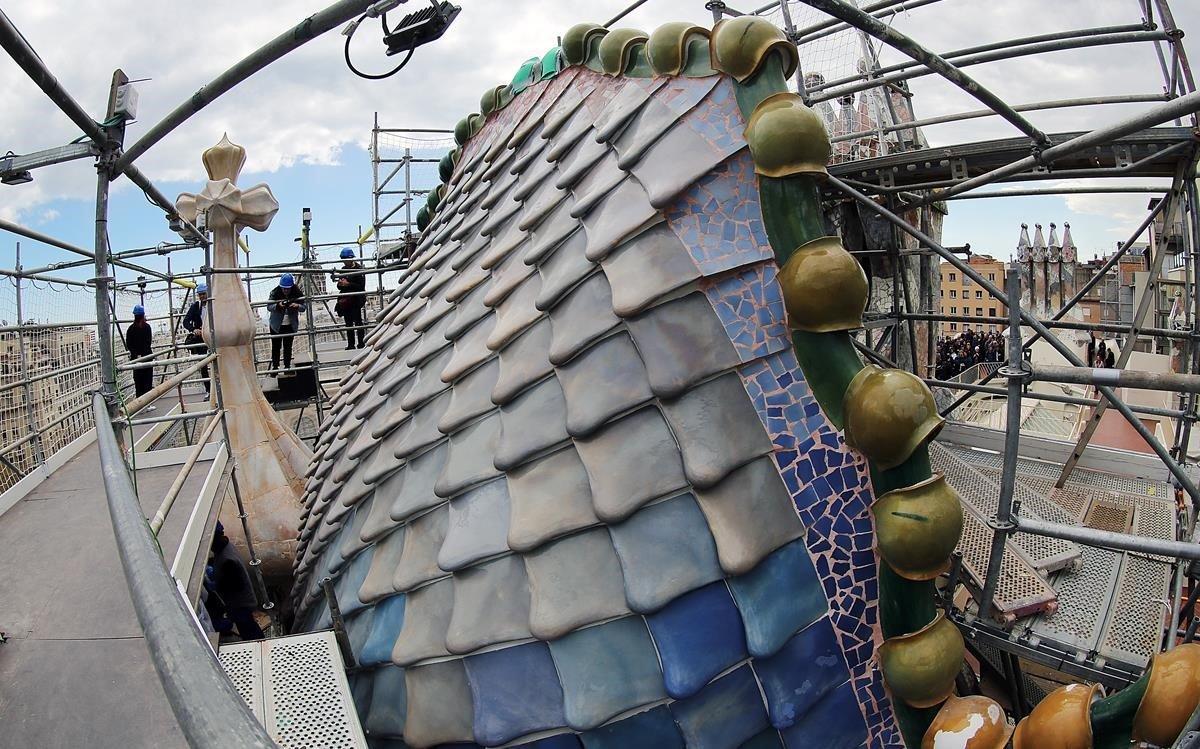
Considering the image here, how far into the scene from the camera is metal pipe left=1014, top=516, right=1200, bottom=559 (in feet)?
7.73

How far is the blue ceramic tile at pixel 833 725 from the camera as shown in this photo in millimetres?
2488

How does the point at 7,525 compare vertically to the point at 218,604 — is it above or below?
above

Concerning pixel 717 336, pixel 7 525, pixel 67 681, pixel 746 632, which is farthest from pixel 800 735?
pixel 7 525

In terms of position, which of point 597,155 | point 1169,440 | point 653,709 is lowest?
point 1169,440

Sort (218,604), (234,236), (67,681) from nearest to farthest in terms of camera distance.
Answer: (67,681), (218,604), (234,236)

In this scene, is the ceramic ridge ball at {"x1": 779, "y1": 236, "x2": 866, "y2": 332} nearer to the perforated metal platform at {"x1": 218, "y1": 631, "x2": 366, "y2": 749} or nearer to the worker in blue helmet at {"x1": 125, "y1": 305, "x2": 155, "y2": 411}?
the perforated metal platform at {"x1": 218, "y1": 631, "x2": 366, "y2": 749}

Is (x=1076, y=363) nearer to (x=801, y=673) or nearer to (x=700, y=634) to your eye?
(x=801, y=673)

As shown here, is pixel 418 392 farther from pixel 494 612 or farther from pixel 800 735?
pixel 800 735

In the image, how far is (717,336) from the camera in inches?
104

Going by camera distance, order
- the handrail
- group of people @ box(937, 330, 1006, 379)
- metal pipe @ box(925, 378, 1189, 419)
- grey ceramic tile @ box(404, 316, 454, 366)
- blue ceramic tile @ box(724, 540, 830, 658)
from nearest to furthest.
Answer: the handrail → blue ceramic tile @ box(724, 540, 830, 658) → grey ceramic tile @ box(404, 316, 454, 366) → metal pipe @ box(925, 378, 1189, 419) → group of people @ box(937, 330, 1006, 379)

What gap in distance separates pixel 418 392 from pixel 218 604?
323 centimetres

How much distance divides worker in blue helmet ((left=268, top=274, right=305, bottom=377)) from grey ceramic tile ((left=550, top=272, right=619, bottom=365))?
9533 millimetres

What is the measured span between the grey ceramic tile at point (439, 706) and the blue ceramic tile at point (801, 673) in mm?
994

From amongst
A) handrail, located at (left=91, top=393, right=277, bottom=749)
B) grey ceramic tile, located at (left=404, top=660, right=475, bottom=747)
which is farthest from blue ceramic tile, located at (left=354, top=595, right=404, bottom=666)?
handrail, located at (left=91, top=393, right=277, bottom=749)
